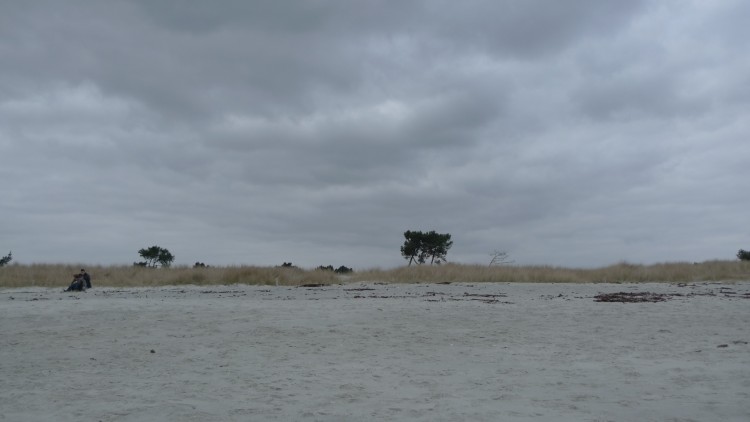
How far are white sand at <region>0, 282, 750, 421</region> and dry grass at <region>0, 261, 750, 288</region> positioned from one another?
43.3 ft

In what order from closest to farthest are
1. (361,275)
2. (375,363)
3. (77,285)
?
1. (375,363)
2. (77,285)
3. (361,275)

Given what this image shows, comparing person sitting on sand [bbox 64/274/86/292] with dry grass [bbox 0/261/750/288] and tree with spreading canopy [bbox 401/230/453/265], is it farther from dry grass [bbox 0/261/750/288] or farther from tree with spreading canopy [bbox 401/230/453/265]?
tree with spreading canopy [bbox 401/230/453/265]

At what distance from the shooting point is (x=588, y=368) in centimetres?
842

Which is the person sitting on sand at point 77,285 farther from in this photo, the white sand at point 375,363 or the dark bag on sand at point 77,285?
the white sand at point 375,363

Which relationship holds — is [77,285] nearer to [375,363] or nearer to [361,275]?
[361,275]

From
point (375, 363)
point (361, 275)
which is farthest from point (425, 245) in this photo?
point (375, 363)

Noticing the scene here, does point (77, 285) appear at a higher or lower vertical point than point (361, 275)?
lower

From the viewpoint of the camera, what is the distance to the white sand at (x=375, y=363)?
6371mm

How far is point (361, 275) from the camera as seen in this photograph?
3250 centimetres

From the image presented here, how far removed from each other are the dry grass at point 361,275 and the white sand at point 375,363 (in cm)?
1319

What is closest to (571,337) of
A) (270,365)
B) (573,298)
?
(270,365)

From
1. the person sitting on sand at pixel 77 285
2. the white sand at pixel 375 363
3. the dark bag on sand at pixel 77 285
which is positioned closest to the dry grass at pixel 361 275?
the person sitting on sand at pixel 77 285

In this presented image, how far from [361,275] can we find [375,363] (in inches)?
928

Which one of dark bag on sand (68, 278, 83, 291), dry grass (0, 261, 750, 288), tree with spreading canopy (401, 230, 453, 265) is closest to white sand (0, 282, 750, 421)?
dark bag on sand (68, 278, 83, 291)
